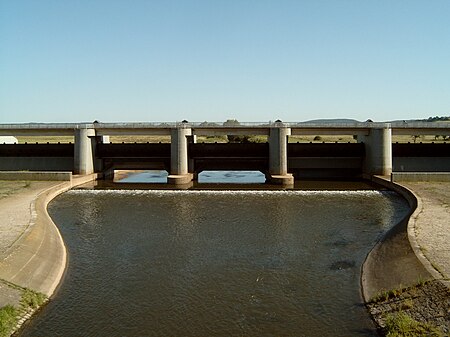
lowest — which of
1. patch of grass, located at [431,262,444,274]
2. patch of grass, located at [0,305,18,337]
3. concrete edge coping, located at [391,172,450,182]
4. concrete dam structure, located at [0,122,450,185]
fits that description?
patch of grass, located at [0,305,18,337]

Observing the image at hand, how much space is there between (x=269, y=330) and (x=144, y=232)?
11709mm

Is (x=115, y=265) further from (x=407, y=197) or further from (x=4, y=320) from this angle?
(x=407, y=197)

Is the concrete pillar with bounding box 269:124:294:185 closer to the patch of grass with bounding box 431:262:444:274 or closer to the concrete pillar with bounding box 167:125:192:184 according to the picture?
the concrete pillar with bounding box 167:125:192:184

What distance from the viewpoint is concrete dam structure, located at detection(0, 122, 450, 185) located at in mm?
39594

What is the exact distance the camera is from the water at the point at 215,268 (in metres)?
11.4

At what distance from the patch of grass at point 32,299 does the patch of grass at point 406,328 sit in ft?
33.8

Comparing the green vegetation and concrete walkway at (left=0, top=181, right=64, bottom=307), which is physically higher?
concrete walkway at (left=0, top=181, right=64, bottom=307)

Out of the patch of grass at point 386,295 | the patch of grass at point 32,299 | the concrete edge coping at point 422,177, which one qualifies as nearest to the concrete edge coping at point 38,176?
the patch of grass at point 32,299

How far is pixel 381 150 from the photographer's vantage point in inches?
1522

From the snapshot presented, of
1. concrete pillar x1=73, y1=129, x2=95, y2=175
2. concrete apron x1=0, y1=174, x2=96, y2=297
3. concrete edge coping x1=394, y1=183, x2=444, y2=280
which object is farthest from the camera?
concrete pillar x1=73, y1=129, x2=95, y2=175

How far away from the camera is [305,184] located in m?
38.3

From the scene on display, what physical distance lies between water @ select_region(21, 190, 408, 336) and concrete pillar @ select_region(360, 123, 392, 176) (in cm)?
1051

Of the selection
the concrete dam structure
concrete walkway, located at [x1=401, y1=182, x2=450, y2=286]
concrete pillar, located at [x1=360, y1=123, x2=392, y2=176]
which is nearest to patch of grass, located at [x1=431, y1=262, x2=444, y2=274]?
concrete walkway, located at [x1=401, y1=182, x2=450, y2=286]

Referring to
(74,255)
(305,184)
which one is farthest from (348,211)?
(74,255)
